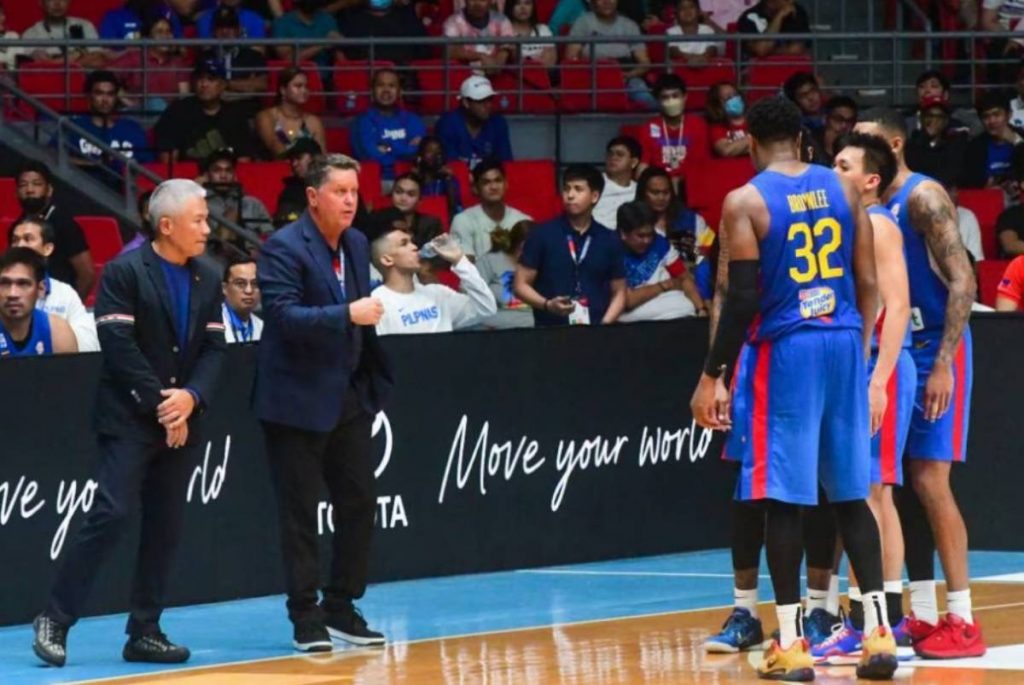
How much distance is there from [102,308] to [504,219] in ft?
20.2

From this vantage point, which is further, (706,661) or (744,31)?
(744,31)

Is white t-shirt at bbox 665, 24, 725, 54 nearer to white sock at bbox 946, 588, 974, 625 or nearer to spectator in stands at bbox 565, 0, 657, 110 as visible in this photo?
spectator in stands at bbox 565, 0, 657, 110

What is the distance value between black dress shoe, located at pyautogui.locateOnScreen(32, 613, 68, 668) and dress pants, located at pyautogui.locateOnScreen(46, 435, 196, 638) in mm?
33

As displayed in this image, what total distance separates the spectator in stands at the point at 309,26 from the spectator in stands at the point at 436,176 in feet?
7.69

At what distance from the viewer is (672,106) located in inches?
744

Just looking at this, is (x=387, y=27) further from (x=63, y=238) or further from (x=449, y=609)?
(x=449, y=609)

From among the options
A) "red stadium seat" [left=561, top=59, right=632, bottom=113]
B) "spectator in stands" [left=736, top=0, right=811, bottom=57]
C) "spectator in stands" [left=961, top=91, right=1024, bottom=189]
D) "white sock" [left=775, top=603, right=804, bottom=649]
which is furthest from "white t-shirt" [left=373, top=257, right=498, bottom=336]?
"spectator in stands" [left=736, top=0, right=811, bottom=57]

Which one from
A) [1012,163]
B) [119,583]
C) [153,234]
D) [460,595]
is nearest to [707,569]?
[460,595]

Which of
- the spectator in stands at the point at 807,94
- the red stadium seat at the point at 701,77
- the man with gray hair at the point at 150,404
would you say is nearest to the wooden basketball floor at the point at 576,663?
the man with gray hair at the point at 150,404

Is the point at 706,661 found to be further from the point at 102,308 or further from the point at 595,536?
the point at 595,536

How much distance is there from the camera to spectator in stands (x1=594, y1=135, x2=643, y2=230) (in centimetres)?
1712

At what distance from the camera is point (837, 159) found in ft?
30.9

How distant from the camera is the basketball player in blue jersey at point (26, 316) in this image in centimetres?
1123

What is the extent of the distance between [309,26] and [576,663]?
438 inches
